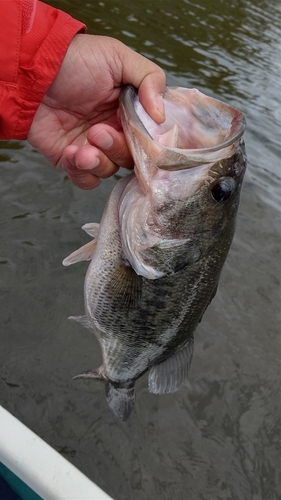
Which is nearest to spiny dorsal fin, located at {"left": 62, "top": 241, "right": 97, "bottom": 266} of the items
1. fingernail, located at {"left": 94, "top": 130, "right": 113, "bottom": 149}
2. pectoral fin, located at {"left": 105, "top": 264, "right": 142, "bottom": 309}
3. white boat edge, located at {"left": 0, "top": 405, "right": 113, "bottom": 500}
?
pectoral fin, located at {"left": 105, "top": 264, "right": 142, "bottom": 309}

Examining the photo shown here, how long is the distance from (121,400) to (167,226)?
101cm

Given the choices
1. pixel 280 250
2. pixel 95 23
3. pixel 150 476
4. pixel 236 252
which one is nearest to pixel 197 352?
pixel 150 476

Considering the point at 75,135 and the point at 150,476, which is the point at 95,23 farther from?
the point at 150,476

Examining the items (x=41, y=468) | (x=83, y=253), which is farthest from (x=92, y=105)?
(x=41, y=468)

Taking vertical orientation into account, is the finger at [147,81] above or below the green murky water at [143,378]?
above

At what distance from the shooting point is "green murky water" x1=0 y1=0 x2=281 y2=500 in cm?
347

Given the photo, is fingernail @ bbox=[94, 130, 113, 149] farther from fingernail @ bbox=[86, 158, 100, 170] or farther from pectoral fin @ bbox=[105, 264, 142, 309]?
pectoral fin @ bbox=[105, 264, 142, 309]

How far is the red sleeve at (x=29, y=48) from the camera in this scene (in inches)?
74.5

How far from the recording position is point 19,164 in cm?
539

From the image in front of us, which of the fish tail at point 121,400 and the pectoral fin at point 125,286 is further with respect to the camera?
the fish tail at point 121,400

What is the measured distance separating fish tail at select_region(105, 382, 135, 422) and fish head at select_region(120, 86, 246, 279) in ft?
2.54

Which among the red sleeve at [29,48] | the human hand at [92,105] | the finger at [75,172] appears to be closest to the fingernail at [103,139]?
the human hand at [92,105]

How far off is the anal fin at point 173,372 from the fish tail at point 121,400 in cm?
18

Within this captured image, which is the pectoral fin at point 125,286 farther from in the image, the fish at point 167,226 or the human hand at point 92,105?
the human hand at point 92,105
